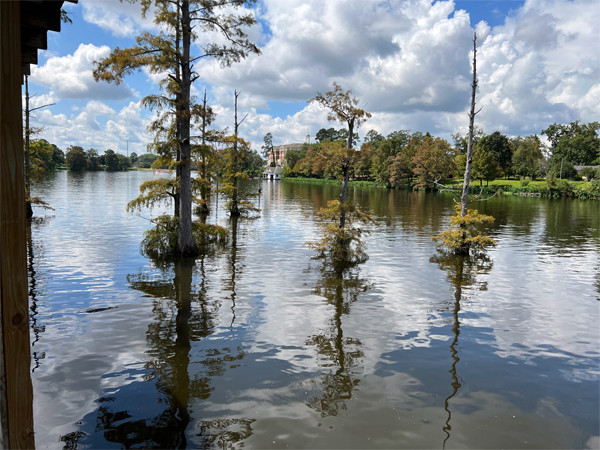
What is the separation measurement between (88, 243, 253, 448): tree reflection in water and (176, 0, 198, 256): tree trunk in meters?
4.25

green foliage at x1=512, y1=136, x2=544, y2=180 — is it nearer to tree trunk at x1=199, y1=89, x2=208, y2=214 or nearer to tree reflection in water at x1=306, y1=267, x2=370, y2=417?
tree trunk at x1=199, y1=89, x2=208, y2=214

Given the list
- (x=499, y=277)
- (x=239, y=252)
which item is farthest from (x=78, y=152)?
(x=499, y=277)

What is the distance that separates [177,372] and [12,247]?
517 cm

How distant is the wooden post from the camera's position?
2.77 metres

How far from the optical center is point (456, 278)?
14.6 m

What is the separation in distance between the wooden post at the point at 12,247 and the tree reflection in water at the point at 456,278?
5.28 meters

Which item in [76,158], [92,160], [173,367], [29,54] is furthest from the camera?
[92,160]

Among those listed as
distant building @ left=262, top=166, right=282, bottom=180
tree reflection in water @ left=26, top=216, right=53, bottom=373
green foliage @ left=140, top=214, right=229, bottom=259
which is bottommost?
tree reflection in water @ left=26, top=216, right=53, bottom=373

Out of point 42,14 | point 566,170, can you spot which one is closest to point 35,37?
point 42,14

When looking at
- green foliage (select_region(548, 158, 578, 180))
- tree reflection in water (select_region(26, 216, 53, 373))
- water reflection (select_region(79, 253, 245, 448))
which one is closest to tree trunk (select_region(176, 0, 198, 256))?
water reflection (select_region(79, 253, 245, 448))

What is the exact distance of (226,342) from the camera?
28.5 feet

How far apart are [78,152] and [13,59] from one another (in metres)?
156

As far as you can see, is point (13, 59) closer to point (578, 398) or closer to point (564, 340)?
point (578, 398)

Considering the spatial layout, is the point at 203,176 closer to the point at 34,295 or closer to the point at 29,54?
the point at 34,295
